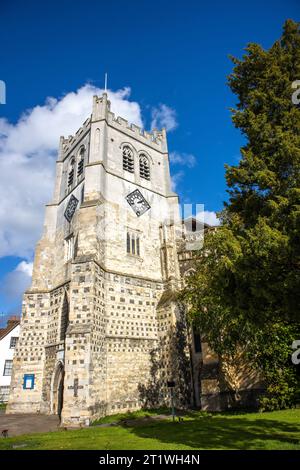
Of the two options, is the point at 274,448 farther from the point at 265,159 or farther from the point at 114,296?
the point at 114,296

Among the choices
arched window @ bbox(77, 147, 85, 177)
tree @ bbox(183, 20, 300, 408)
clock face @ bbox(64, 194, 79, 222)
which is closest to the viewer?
tree @ bbox(183, 20, 300, 408)

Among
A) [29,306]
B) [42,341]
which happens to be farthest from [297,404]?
[29,306]

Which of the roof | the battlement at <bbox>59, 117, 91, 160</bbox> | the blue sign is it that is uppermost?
the battlement at <bbox>59, 117, 91, 160</bbox>

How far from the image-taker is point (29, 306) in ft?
75.4

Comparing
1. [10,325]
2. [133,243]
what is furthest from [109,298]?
[10,325]

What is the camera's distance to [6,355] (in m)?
32.6

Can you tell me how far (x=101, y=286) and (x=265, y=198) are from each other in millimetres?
13311

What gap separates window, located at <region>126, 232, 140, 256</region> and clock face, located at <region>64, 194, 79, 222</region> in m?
5.14

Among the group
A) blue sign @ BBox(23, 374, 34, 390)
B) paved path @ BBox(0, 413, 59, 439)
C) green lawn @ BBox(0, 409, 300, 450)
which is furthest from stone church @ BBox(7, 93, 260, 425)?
green lawn @ BBox(0, 409, 300, 450)

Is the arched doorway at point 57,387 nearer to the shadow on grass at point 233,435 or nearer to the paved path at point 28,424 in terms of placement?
the paved path at point 28,424

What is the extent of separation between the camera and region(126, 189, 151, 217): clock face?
82.7ft

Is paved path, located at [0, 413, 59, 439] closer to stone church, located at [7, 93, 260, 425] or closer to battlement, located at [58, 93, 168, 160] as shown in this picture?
stone church, located at [7, 93, 260, 425]

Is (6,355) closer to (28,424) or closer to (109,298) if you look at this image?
(28,424)

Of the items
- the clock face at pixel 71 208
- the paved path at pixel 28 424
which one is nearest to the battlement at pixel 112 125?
the clock face at pixel 71 208
